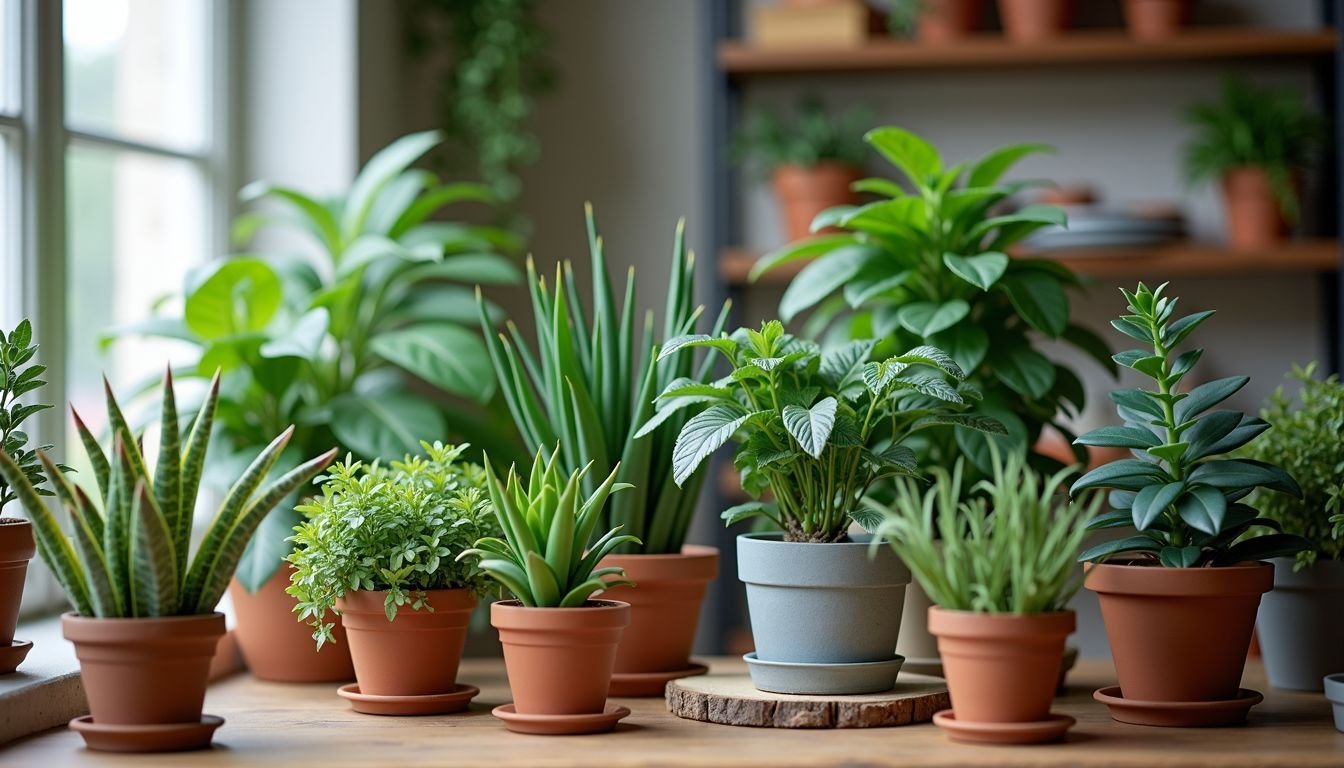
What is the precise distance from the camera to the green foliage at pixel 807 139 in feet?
9.34

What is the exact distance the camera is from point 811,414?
132cm

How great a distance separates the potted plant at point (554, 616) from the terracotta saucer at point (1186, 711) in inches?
20.6

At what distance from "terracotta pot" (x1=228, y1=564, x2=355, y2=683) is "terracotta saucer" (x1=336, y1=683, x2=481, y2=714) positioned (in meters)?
0.26

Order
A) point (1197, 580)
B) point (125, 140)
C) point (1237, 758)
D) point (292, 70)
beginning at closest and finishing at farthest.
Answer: point (1237, 758)
point (1197, 580)
point (125, 140)
point (292, 70)

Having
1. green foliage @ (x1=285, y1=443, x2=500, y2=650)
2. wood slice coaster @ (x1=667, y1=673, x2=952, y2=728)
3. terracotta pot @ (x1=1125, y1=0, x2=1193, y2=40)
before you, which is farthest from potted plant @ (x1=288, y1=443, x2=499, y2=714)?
terracotta pot @ (x1=1125, y1=0, x2=1193, y2=40)

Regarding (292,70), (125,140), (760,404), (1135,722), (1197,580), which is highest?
(292,70)

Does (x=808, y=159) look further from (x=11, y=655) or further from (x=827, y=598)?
(x=11, y=655)

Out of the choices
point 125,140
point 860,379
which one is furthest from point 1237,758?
point 125,140

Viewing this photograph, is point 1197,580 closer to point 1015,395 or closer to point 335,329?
point 1015,395

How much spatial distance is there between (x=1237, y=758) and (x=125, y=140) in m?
1.94

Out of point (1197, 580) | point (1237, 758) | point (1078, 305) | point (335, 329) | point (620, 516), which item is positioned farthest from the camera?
point (1078, 305)

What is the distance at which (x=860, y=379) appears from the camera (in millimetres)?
1416

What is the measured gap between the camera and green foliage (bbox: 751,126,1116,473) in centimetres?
156

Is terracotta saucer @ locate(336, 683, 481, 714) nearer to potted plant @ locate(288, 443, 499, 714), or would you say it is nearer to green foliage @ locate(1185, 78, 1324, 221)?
potted plant @ locate(288, 443, 499, 714)
